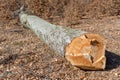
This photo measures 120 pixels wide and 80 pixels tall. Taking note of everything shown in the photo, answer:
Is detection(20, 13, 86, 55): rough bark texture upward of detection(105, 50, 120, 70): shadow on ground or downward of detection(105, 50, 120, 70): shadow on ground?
upward

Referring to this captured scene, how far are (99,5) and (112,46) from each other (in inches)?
169

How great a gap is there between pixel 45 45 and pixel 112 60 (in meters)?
1.86

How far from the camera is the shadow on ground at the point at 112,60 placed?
5.58 metres

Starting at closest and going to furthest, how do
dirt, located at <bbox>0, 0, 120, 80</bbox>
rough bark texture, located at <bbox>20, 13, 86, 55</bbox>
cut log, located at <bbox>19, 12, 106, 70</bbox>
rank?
cut log, located at <bbox>19, 12, 106, 70</bbox> → dirt, located at <bbox>0, 0, 120, 80</bbox> → rough bark texture, located at <bbox>20, 13, 86, 55</bbox>

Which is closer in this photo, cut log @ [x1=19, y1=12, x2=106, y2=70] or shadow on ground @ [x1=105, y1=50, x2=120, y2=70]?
cut log @ [x1=19, y1=12, x2=106, y2=70]

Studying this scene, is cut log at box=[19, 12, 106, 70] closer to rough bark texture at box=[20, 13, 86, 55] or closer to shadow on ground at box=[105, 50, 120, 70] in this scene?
rough bark texture at box=[20, 13, 86, 55]

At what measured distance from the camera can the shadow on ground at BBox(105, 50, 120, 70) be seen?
5583 mm

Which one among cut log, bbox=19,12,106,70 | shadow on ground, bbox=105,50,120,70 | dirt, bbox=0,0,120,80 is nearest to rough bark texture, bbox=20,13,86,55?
cut log, bbox=19,12,106,70

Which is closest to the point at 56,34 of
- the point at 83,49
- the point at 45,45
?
the point at 83,49

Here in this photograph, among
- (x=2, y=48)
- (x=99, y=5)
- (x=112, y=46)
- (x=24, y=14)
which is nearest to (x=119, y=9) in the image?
(x=99, y=5)

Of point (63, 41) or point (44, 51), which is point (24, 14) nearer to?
point (44, 51)

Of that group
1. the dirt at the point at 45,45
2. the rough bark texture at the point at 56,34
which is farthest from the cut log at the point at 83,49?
the dirt at the point at 45,45

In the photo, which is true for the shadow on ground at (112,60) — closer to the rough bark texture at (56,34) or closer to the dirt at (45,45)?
the dirt at (45,45)

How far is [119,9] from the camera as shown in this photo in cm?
1077
